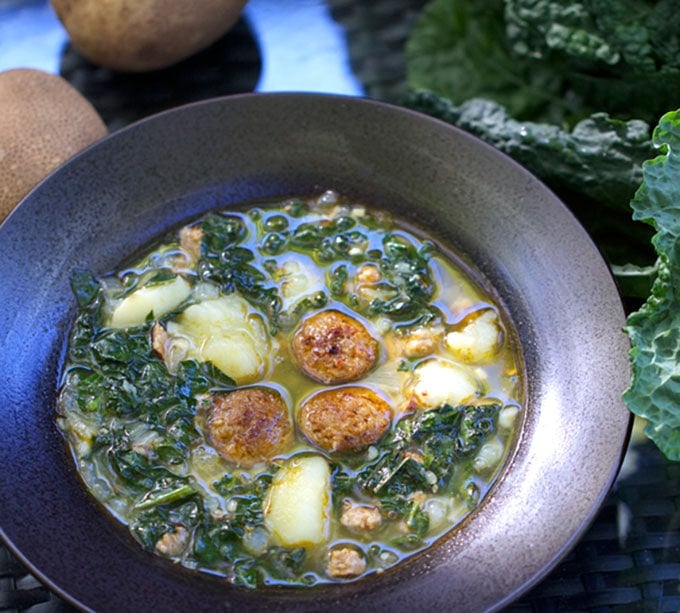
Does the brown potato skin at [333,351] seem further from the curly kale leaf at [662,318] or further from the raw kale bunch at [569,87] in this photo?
the raw kale bunch at [569,87]

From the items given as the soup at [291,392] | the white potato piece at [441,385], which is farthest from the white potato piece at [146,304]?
the white potato piece at [441,385]

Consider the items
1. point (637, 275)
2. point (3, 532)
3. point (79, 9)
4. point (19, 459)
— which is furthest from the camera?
point (79, 9)

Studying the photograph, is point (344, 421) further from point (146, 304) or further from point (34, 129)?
point (34, 129)

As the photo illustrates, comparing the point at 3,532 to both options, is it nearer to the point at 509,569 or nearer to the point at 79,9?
the point at 509,569

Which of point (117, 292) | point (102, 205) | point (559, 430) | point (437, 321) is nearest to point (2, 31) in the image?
point (102, 205)

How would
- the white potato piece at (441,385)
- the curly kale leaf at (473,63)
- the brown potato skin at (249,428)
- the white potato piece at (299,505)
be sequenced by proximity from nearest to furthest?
1. the white potato piece at (299,505)
2. the brown potato skin at (249,428)
3. the white potato piece at (441,385)
4. the curly kale leaf at (473,63)

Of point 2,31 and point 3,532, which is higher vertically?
point 2,31
